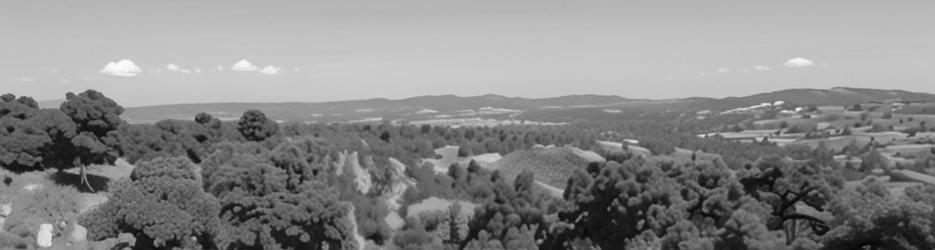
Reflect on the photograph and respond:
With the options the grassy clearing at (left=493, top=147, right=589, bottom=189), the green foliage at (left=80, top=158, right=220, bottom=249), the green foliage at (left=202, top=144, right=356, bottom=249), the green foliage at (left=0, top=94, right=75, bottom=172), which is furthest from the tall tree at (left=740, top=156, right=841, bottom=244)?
the green foliage at (left=0, top=94, right=75, bottom=172)

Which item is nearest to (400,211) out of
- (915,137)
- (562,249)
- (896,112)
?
(562,249)

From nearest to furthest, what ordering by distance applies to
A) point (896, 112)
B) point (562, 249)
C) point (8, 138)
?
1. point (562, 249)
2. point (8, 138)
3. point (896, 112)

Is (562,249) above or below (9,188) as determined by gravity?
below

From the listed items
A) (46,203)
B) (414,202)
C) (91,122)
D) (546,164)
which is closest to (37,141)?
(91,122)

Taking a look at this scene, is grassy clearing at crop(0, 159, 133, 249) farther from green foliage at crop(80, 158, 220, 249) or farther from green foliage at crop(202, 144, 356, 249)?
green foliage at crop(202, 144, 356, 249)

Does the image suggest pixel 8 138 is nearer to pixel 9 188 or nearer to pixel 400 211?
pixel 9 188

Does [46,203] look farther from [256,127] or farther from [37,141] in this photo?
[256,127]

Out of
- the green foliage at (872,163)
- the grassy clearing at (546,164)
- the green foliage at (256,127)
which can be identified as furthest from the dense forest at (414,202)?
the green foliage at (872,163)
